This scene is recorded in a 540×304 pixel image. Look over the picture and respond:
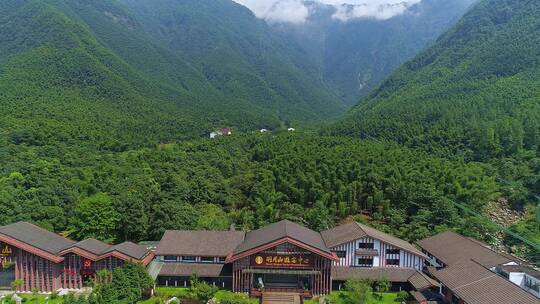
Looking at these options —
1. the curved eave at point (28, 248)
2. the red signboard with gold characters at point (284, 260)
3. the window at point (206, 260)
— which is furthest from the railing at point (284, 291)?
the curved eave at point (28, 248)

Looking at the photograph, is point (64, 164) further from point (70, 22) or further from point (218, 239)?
point (70, 22)

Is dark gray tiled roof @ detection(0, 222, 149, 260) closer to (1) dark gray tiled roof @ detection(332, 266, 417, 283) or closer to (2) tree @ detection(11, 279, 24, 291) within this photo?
(2) tree @ detection(11, 279, 24, 291)

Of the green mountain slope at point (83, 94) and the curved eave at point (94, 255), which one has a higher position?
the green mountain slope at point (83, 94)

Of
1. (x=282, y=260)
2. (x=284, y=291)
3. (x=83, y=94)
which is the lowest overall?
(x=284, y=291)

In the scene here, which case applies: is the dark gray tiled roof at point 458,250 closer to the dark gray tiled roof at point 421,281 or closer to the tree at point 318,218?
the dark gray tiled roof at point 421,281

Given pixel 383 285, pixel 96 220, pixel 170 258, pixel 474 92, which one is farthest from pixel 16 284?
pixel 474 92

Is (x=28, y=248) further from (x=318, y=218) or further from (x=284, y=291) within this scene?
(x=318, y=218)
